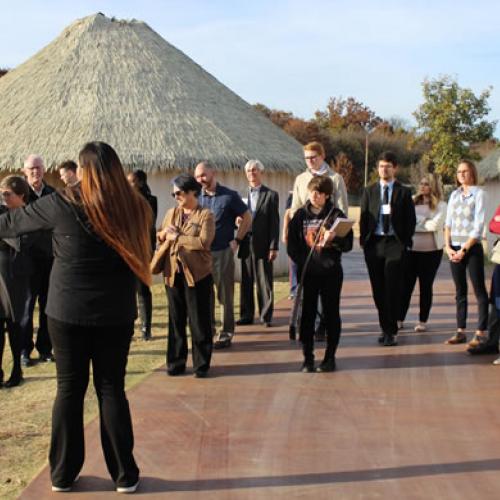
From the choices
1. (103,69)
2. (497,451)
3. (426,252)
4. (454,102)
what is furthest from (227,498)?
(454,102)

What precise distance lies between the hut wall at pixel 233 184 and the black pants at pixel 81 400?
10194 millimetres

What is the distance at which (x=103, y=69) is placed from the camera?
58.2ft

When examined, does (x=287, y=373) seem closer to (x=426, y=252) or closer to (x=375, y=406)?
(x=375, y=406)

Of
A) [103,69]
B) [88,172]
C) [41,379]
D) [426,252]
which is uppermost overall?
[103,69]

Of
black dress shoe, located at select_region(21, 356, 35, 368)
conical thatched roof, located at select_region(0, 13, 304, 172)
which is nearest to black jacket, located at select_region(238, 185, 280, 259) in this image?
black dress shoe, located at select_region(21, 356, 35, 368)

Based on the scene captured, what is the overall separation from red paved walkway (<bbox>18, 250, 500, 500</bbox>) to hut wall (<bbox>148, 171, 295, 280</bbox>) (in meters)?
7.30

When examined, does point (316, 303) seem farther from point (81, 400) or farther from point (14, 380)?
point (81, 400)

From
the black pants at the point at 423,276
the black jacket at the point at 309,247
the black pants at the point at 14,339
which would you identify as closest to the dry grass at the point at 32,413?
the black pants at the point at 14,339

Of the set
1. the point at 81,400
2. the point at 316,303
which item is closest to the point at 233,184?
the point at 316,303

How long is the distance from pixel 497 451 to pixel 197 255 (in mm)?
3211

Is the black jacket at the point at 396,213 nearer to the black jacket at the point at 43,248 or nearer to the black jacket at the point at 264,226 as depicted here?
the black jacket at the point at 264,226

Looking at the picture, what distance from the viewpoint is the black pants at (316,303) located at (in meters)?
7.66

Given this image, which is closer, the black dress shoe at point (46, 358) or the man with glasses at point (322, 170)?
the black dress shoe at point (46, 358)

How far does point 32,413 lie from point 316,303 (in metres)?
2.79
